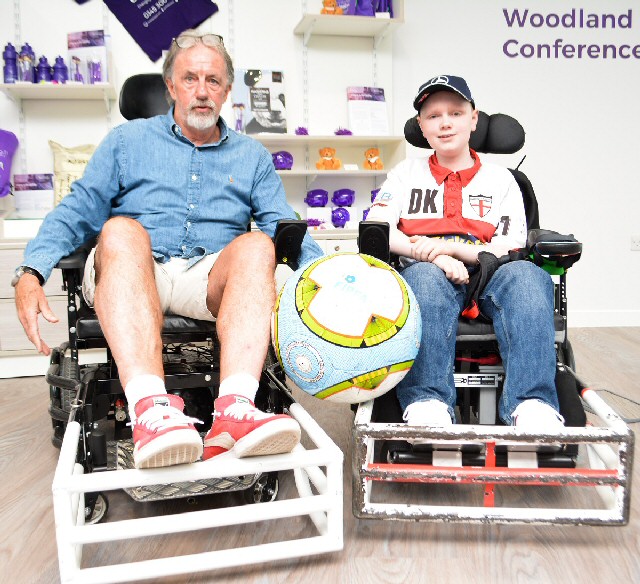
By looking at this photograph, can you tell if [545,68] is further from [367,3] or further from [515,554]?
[515,554]

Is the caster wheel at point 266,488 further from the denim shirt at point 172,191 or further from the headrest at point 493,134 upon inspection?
the headrest at point 493,134

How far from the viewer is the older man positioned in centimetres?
125

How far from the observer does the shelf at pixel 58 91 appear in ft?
10.6

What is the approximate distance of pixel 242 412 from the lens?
1253 millimetres

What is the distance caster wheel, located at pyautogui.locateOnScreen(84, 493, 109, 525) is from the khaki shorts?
0.49m

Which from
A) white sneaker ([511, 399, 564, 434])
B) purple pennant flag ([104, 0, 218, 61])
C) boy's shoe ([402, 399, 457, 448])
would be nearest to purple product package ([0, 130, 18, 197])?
purple pennant flag ([104, 0, 218, 61])

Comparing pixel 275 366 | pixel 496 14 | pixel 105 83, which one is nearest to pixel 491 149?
pixel 275 366

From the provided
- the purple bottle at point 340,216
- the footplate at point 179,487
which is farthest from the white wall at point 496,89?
the footplate at point 179,487

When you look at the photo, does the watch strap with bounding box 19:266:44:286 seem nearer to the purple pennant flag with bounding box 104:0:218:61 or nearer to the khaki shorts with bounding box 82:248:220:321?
the khaki shorts with bounding box 82:248:220:321

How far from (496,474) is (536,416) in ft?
0.63

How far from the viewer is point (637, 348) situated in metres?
3.50

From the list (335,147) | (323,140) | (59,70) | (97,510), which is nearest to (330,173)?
(323,140)

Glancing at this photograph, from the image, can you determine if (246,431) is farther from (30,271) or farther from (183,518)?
(30,271)

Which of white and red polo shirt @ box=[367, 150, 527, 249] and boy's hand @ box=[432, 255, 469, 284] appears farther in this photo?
white and red polo shirt @ box=[367, 150, 527, 249]
